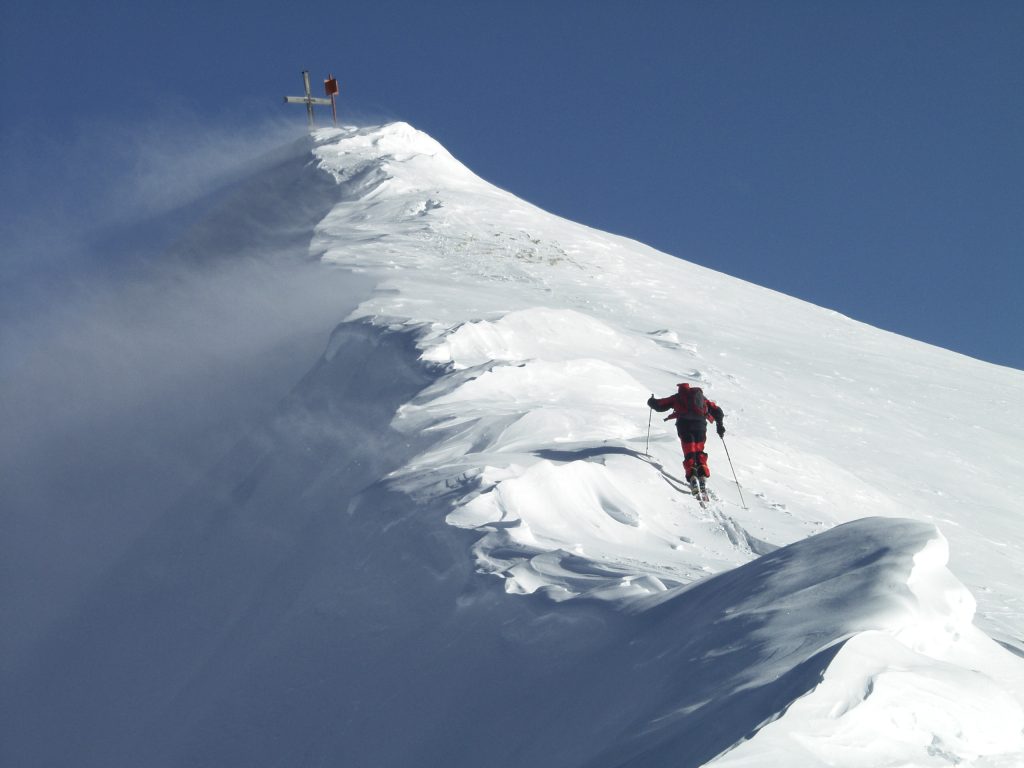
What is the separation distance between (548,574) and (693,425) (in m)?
4.07

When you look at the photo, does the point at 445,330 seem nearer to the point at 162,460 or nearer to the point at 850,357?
the point at 162,460

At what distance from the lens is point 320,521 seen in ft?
35.9

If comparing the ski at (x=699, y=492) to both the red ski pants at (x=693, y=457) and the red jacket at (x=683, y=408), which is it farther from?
the red jacket at (x=683, y=408)

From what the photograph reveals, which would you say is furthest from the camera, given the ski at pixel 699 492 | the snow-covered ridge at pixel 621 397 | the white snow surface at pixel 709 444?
the ski at pixel 699 492

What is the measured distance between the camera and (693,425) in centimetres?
1165

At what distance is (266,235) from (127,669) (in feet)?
51.8

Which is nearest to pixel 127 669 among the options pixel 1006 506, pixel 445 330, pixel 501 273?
pixel 445 330

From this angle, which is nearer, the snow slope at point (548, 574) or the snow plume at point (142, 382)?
the snow slope at point (548, 574)

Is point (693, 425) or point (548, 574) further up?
point (548, 574)

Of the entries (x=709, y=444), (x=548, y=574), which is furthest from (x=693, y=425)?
(x=548, y=574)

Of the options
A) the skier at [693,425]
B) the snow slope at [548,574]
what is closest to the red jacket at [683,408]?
the skier at [693,425]

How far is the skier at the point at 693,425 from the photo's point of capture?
1125 centimetres

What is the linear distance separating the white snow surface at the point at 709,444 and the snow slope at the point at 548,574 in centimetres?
3

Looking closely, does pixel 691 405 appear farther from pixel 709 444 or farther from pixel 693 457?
pixel 709 444
